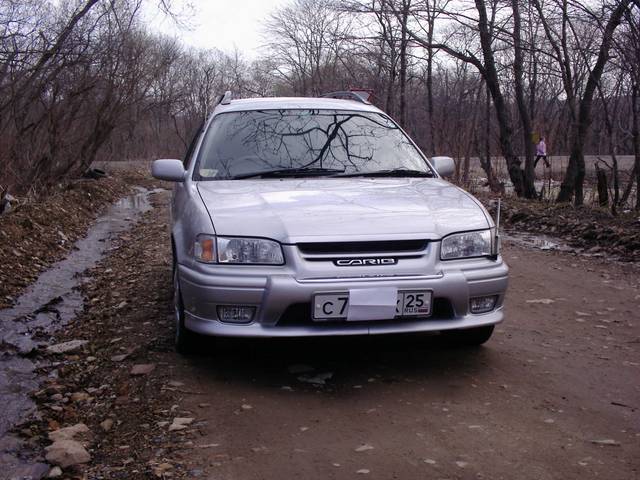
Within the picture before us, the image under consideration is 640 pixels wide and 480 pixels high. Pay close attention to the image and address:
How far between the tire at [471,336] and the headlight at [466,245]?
2.05 feet

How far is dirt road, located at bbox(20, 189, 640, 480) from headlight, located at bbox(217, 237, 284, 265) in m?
0.69

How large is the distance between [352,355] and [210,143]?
183 centimetres

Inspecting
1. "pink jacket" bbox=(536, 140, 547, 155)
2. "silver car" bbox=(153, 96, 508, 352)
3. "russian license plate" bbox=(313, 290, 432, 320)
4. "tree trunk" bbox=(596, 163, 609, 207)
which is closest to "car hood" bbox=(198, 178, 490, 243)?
"silver car" bbox=(153, 96, 508, 352)

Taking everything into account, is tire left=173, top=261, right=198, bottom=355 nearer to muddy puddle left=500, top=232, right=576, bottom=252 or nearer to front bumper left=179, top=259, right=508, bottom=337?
front bumper left=179, top=259, right=508, bottom=337

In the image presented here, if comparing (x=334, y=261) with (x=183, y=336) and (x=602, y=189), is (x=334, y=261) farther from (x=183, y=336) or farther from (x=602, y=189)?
(x=602, y=189)

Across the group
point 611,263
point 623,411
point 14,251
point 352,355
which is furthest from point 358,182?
point 14,251

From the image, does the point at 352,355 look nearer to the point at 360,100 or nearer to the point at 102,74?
the point at 360,100

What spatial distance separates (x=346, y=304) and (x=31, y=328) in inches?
118

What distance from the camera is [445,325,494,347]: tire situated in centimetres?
418

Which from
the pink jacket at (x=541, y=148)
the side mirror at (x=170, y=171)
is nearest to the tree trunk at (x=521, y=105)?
the pink jacket at (x=541, y=148)

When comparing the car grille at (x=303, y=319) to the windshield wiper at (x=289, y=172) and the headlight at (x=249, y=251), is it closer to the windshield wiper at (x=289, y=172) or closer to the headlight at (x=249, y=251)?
the headlight at (x=249, y=251)

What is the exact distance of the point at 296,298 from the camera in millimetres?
3363

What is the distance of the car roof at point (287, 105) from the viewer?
5.14 m

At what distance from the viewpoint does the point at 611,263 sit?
726cm
